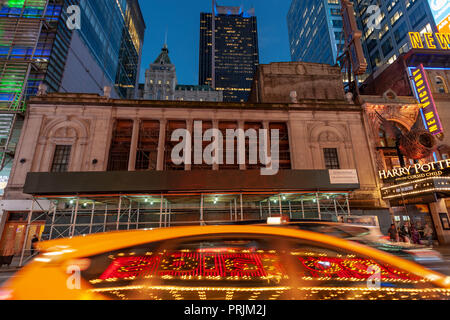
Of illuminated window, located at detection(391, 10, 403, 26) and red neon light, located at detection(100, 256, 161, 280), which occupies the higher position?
illuminated window, located at detection(391, 10, 403, 26)

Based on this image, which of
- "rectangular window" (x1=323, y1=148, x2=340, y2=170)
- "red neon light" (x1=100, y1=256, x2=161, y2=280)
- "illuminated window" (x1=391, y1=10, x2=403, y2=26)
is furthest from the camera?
"illuminated window" (x1=391, y1=10, x2=403, y2=26)

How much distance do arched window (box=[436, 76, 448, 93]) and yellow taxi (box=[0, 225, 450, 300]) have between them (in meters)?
34.3

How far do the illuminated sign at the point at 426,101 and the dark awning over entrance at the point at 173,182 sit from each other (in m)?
17.4

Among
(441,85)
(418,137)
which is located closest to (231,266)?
(418,137)

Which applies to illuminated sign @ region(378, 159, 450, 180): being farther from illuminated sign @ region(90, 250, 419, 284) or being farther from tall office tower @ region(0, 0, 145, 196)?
tall office tower @ region(0, 0, 145, 196)

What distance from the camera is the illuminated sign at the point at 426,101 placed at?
23141 mm

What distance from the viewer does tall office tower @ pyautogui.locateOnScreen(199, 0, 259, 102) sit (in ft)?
585

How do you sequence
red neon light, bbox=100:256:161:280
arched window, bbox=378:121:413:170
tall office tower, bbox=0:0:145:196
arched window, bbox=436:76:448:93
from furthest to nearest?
arched window, bbox=436:76:448:93
arched window, bbox=378:121:413:170
tall office tower, bbox=0:0:145:196
red neon light, bbox=100:256:161:280

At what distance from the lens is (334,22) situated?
6462 centimetres

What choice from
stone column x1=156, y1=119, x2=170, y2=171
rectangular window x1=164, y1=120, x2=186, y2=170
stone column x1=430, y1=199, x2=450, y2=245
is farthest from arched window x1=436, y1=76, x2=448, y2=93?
stone column x1=156, y1=119, x2=170, y2=171

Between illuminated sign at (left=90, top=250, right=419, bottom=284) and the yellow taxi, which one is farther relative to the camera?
illuminated sign at (left=90, top=250, right=419, bottom=284)

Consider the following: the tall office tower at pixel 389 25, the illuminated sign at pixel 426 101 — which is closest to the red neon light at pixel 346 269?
the illuminated sign at pixel 426 101

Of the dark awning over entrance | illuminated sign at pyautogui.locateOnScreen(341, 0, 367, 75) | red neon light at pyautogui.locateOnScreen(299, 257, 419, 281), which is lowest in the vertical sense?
red neon light at pyautogui.locateOnScreen(299, 257, 419, 281)

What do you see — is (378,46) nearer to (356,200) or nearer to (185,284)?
(356,200)
